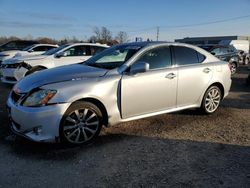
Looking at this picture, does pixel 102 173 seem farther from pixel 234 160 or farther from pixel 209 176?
pixel 234 160

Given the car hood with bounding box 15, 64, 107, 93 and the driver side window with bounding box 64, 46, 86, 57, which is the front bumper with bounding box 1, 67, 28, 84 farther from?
the car hood with bounding box 15, 64, 107, 93

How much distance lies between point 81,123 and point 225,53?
43.2 ft

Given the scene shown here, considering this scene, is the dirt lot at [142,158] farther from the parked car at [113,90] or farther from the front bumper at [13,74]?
the front bumper at [13,74]

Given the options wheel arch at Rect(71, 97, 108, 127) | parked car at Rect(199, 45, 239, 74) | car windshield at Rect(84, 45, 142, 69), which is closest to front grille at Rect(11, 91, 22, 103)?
wheel arch at Rect(71, 97, 108, 127)

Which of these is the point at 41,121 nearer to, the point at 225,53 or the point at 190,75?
the point at 190,75

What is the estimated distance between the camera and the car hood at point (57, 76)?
15.5 ft

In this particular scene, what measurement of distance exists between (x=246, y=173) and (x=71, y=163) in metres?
2.26

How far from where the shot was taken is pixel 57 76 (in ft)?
16.2

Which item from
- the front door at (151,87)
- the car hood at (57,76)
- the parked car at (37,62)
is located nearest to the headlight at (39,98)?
the car hood at (57,76)

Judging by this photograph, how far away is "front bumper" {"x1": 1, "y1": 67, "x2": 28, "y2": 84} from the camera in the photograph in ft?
33.4

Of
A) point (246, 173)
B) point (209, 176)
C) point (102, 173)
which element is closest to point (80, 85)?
point (102, 173)

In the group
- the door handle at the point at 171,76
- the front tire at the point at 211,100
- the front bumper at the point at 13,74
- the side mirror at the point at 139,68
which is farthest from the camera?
the front bumper at the point at 13,74

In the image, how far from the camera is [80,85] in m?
4.68

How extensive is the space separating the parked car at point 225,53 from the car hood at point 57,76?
11300 mm
